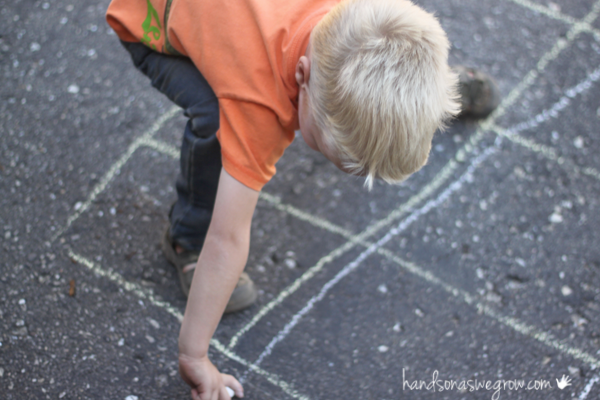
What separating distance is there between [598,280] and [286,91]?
4.20 ft

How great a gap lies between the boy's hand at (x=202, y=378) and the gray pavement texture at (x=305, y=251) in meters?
0.14

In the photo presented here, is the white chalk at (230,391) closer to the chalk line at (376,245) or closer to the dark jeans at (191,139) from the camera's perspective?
the chalk line at (376,245)

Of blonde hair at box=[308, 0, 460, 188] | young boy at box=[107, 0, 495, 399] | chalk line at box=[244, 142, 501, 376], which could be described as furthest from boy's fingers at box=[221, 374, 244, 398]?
blonde hair at box=[308, 0, 460, 188]

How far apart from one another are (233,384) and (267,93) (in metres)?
0.76

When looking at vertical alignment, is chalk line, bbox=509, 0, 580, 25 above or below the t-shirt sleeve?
below

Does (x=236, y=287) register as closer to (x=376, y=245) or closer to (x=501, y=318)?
(x=376, y=245)

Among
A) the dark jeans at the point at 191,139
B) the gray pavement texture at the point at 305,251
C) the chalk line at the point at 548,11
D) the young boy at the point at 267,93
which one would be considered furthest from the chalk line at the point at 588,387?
the chalk line at the point at 548,11

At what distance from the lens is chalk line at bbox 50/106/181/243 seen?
67.6 inches

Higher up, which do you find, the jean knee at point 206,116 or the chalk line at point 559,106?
the jean knee at point 206,116

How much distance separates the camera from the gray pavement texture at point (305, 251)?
1468 mm

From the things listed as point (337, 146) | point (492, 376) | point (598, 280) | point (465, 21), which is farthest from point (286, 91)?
point (465, 21)

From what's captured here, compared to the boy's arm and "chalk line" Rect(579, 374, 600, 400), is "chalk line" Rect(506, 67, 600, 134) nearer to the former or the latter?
"chalk line" Rect(579, 374, 600, 400)

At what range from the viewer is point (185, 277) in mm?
1584

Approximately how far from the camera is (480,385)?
4.87ft
